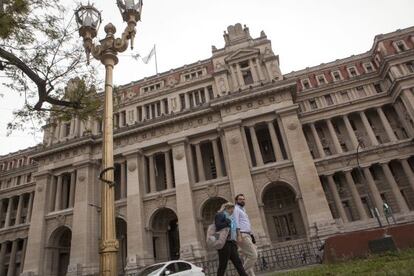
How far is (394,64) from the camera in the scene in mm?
32219

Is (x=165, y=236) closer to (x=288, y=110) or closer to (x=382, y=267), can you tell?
(x=288, y=110)

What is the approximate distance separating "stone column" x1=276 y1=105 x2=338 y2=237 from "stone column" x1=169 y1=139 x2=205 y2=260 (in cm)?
972

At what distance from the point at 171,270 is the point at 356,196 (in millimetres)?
23473

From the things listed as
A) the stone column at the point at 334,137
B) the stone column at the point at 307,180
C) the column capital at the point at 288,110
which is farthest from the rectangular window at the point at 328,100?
the stone column at the point at 307,180

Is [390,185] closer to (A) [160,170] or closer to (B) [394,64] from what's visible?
(B) [394,64]

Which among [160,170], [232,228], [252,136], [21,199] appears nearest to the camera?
[232,228]

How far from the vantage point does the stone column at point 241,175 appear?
2427 cm

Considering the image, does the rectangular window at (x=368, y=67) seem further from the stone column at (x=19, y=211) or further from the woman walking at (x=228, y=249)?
the stone column at (x=19, y=211)

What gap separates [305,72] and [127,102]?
24488 millimetres

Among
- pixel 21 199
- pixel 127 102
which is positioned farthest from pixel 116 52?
pixel 21 199

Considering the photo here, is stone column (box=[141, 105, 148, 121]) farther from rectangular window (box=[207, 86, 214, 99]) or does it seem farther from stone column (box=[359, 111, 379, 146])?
stone column (box=[359, 111, 379, 146])

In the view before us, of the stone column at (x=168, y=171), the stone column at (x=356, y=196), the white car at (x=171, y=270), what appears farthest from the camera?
the stone column at (x=168, y=171)

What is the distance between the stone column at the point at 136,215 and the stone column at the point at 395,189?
24633 millimetres

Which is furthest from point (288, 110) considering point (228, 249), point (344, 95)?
point (228, 249)
